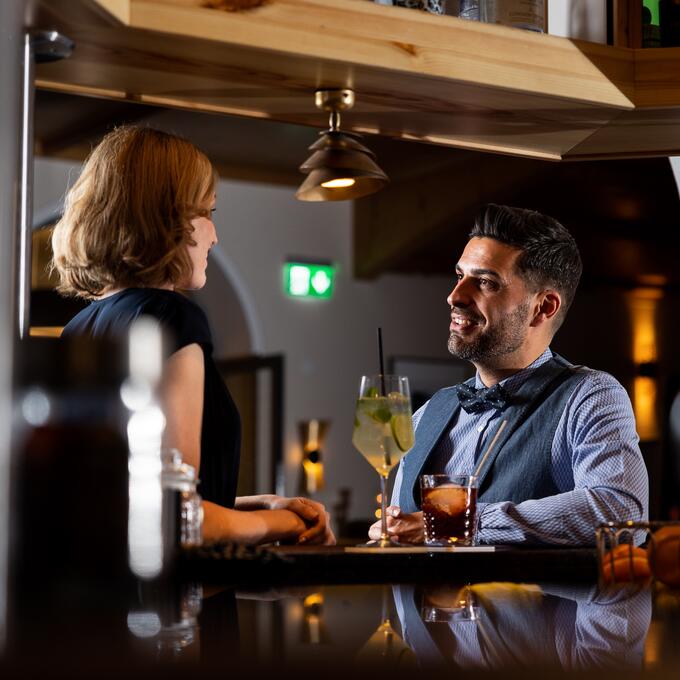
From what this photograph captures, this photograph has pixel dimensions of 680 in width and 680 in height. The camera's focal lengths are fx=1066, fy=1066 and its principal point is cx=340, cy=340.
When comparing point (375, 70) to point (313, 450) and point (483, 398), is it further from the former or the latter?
point (313, 450)

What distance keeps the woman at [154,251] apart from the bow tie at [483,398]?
39.7 inches

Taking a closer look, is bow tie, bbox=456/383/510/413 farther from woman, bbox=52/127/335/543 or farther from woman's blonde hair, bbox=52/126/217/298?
woman's blonde hair, bbox=52/126/217/298

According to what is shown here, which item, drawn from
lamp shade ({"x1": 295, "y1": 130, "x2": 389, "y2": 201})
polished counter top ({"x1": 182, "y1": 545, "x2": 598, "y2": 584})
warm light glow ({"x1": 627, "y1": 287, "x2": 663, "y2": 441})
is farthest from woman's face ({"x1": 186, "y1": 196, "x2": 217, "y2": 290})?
warm light glow ({"x1": 627, "y1": 287, "x2": 663, "y2": 441})

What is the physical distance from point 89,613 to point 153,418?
6.3 inches

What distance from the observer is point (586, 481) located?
2236mm

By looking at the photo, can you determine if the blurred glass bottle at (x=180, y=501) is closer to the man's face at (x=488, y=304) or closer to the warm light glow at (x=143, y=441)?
the warm light glow at (x=143, y=441)

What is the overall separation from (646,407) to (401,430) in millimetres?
4100

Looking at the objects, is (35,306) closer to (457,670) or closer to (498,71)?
(498,71)

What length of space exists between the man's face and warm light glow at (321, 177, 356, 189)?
1.01 meters

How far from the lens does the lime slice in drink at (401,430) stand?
1.64 m

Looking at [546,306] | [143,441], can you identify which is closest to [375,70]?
[143,441]

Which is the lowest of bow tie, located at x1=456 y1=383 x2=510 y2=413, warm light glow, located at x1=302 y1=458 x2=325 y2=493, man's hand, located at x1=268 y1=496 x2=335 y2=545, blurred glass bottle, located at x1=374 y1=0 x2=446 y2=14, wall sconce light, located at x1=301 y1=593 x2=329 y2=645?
warm light glow, located at x1=302 y1=458 x2=325 y2=493

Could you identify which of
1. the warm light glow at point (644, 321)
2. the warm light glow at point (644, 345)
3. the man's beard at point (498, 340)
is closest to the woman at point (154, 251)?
the man's beard at point (498, 340)

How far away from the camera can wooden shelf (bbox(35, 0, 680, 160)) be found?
142cm
